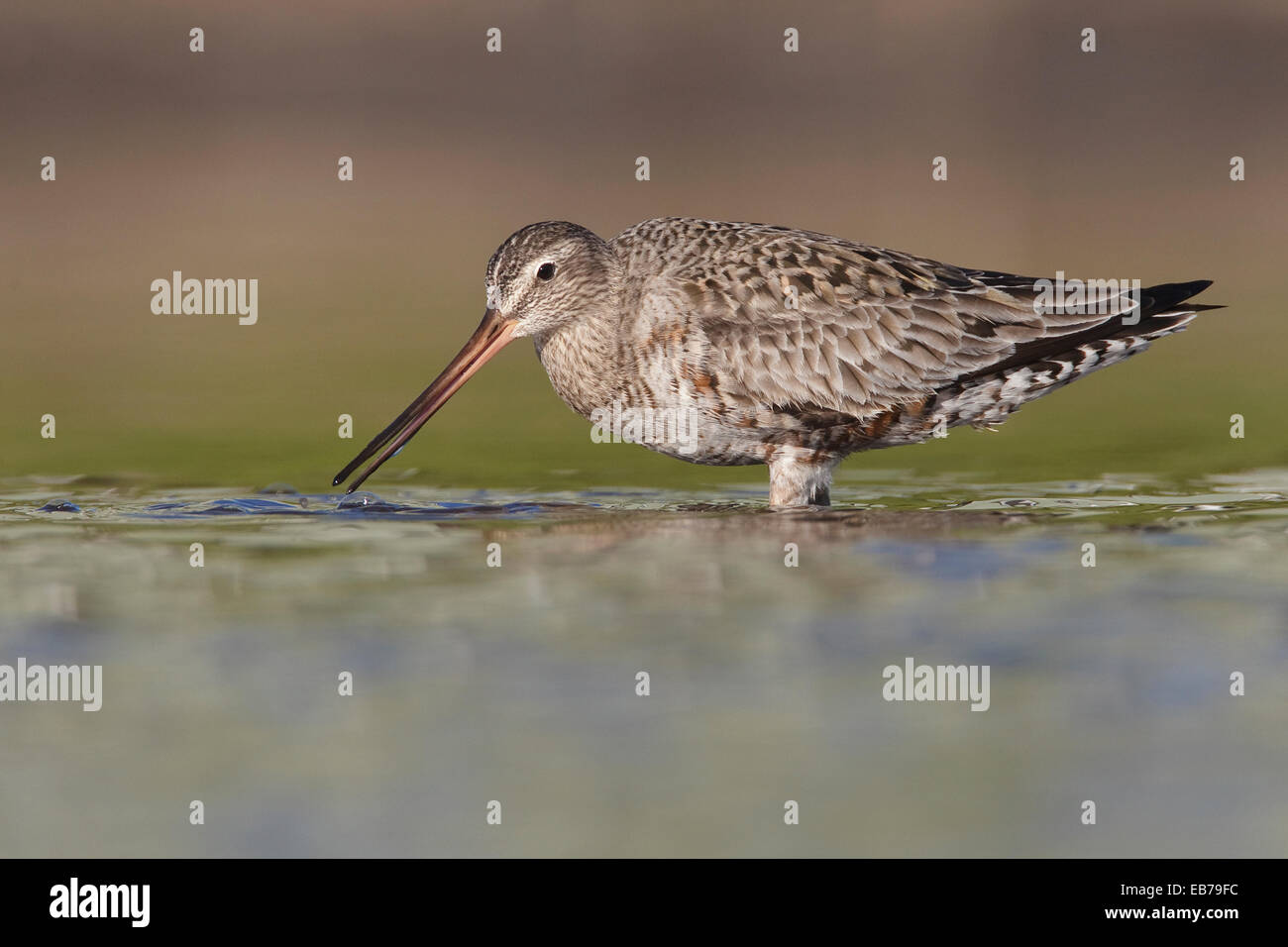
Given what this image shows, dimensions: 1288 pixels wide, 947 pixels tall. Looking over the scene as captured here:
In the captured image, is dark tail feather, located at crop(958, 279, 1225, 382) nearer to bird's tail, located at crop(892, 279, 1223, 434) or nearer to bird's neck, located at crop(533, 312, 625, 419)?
bird's tail, located at crop(892, 279, 1223, 434)

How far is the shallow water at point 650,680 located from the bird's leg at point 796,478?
10.6 inches

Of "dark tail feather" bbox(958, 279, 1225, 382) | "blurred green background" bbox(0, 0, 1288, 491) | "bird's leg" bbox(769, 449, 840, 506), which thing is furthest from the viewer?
"blurred green background" bbox(0, 0, 1288, 491)

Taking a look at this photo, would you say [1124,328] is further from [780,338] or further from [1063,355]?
[780,338]

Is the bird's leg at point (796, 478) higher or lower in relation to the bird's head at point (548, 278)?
lower

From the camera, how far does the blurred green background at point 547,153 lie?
18938 mm

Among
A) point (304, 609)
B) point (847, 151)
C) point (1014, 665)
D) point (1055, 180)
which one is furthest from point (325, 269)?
point (1014, 665)

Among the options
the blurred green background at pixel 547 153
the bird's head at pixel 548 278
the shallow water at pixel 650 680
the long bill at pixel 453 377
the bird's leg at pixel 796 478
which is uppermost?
the blurred green background at pixel 547 153

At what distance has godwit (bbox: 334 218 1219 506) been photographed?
418 inches

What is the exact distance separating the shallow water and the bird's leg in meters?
0.27

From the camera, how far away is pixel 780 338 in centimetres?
1068

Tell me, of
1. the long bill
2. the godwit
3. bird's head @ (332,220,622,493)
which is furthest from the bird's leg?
the long bill

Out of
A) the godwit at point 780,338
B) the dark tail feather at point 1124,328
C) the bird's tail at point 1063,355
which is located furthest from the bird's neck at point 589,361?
the dark tail feather at point 1124,328

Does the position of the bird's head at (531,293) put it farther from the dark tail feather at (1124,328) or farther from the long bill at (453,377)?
the dark tail feather at (1124,328)

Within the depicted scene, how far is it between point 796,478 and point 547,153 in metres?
13.2
